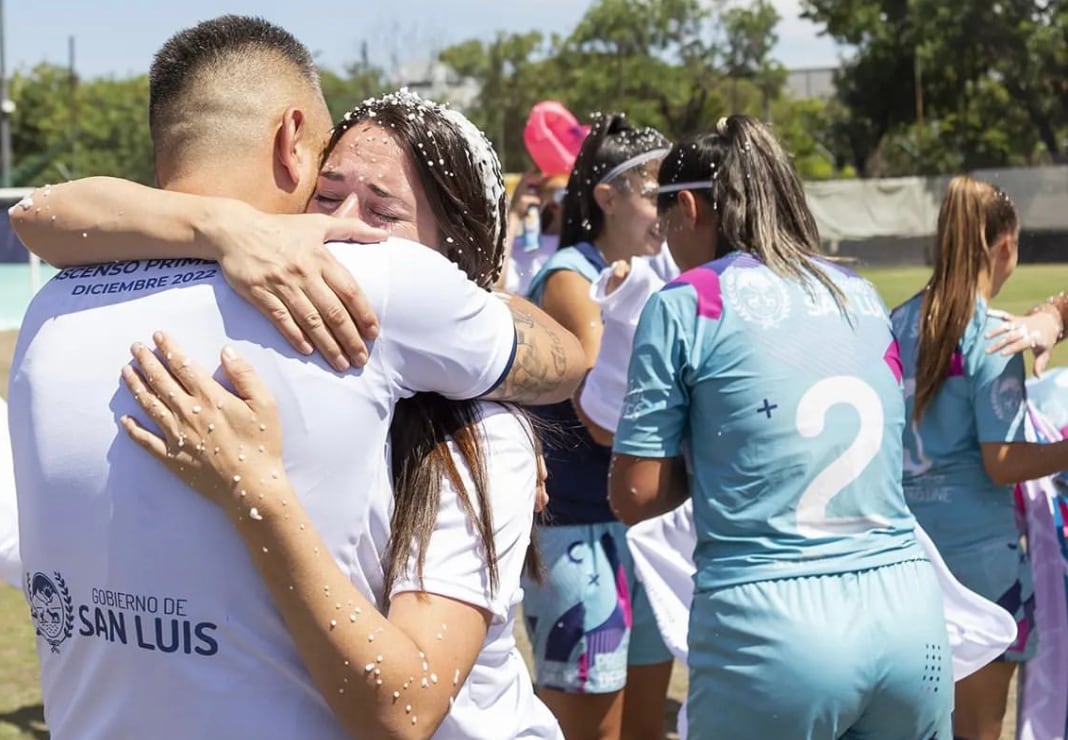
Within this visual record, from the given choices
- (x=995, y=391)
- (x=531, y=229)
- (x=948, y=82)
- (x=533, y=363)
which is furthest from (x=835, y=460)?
(x=948, y=82)

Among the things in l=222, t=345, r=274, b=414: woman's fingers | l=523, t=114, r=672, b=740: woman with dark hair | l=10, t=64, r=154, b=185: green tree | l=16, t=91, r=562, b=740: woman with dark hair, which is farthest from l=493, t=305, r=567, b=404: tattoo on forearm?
l=10, t=64, r=154, b=185: green tree

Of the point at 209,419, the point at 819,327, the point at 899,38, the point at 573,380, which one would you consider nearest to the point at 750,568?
the point at 819,327

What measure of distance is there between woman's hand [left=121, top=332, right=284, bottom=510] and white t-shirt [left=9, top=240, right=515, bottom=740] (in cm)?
2

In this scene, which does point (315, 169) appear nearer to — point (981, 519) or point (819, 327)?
point (819, 327)

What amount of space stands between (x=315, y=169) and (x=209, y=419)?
448mm

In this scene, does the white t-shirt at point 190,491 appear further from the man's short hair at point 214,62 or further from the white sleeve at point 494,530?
the man's short hair at point 214,62

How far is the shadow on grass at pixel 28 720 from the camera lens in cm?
505

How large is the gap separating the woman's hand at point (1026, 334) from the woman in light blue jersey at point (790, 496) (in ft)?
2.69

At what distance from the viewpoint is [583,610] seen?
378 centimetres

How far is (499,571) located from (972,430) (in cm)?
233

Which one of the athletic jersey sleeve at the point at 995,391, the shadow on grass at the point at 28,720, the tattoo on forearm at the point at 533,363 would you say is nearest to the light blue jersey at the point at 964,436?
the athletic jersey sleeve at the point at 995,391

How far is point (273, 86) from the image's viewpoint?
1.71 m

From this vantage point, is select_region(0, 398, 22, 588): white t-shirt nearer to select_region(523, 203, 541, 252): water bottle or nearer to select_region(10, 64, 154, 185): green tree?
select_region(523, 203, 541, 252): water bottle

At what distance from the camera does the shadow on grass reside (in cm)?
505
